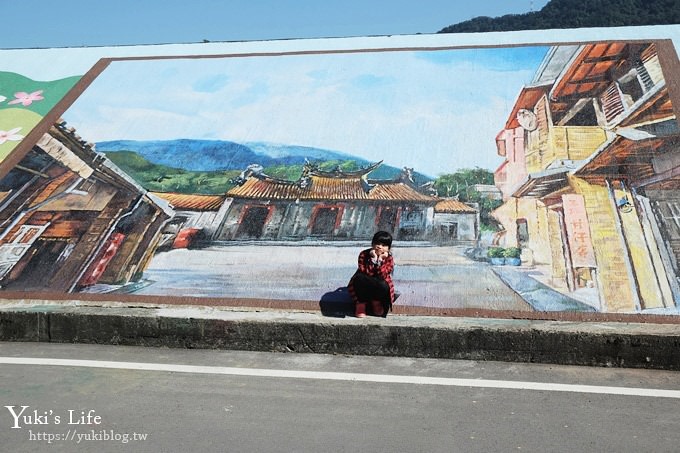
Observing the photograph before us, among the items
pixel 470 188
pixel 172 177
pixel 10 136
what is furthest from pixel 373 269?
pixel 10 136

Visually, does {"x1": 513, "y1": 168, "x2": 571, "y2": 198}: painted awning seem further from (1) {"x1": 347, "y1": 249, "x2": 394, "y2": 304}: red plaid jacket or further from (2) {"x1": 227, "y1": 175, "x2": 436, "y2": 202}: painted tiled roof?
(1) {"x1": 347, "y1": 249, "x2": 394, "y2": 304}: red plaid jacket

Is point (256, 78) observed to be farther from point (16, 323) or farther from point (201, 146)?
point (16, 323)

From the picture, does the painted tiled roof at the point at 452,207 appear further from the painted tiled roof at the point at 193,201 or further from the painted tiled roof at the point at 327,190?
the painted tiled roof at the point at 193,201

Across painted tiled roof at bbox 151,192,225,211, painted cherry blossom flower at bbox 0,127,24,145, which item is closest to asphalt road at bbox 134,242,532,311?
painted tiled roof at bbox 151,192,225,211

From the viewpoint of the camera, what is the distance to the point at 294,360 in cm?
508

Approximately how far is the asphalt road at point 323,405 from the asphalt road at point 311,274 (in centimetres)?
111

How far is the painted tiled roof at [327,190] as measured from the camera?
25.2 ft

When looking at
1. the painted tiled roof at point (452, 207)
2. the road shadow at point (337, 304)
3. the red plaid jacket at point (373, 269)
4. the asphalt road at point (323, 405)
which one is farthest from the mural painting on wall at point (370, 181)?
the asphalt road at point (323, 405)

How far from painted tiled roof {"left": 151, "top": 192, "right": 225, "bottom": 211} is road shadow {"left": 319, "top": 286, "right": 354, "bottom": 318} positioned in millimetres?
2152

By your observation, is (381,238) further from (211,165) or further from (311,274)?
(211,165)

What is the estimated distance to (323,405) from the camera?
160 inches

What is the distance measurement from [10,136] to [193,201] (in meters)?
2.82

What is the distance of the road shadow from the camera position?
18.9 feet

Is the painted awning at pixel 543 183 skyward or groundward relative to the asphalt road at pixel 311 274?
skyward
